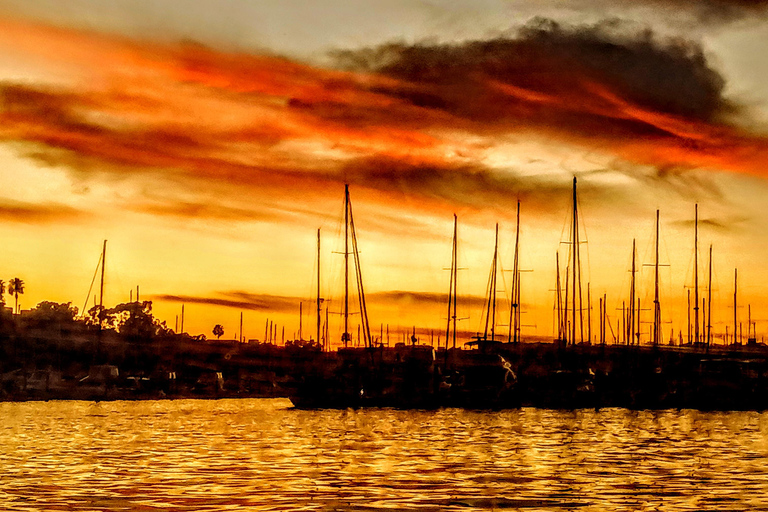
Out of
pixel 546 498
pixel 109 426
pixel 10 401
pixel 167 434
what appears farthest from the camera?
pixel 10 401

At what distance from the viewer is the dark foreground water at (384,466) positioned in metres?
36.1

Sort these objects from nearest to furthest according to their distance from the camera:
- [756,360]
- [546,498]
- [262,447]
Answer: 1. [546,498]
2. [262,447]
3. [756,360]

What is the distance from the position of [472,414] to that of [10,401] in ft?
258

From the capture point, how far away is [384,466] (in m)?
48.9

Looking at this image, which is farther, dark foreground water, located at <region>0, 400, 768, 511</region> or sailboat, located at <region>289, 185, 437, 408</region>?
sailboat, located at <region>289, 185, 437, 408</region>

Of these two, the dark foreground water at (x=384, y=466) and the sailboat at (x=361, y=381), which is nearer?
the dark foreground water at (x=384, y=466)

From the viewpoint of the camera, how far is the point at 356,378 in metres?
110

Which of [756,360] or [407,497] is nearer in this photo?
[407,497]

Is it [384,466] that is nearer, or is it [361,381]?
[384,466]

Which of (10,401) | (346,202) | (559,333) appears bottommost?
(10,401)

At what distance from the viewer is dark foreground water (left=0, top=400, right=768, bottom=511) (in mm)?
36094

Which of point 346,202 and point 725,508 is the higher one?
point 346,202

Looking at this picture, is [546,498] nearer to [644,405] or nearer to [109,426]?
[109,426]

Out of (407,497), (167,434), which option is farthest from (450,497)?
(167,434)
